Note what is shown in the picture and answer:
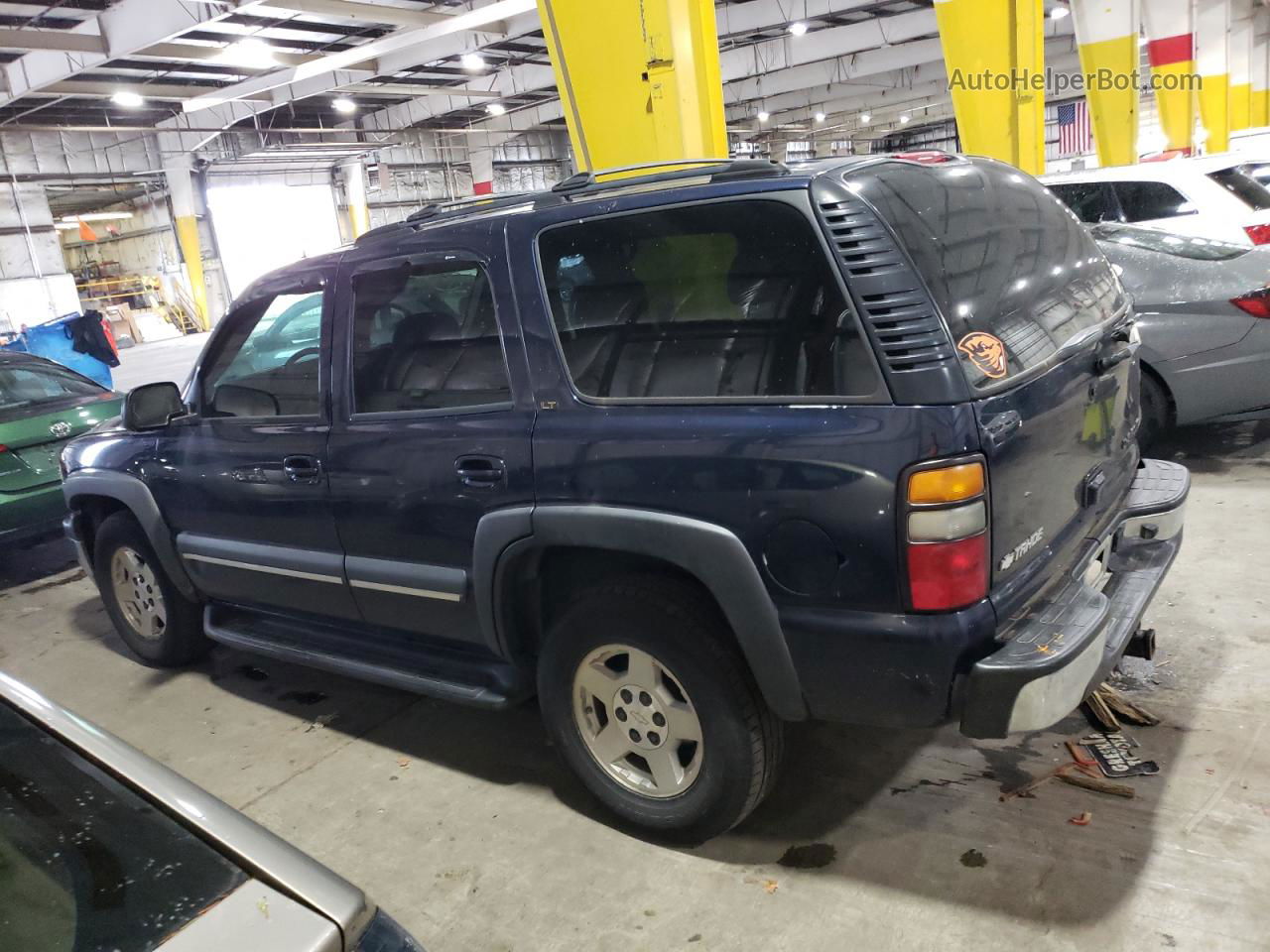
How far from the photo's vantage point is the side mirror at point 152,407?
362 cm

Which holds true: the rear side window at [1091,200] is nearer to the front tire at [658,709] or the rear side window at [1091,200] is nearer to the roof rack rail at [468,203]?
the roof rack rail at [468,203]

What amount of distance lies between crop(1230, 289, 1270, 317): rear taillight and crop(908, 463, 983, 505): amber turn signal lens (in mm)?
3702

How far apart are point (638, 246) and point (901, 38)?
2134cm

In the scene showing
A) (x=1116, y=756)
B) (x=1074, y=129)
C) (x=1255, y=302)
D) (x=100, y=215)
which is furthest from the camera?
(x=1074, y=129)

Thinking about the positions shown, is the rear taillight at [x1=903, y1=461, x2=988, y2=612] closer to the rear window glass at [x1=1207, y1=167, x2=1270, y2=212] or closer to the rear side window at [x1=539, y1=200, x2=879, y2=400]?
the rear side window at [x1=539, y1=200, x2=879, y2=400]

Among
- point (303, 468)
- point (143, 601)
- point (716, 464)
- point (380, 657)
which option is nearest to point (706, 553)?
point (716, 464)

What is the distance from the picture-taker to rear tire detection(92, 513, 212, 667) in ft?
13.4

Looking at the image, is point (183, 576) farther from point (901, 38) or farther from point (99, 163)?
point (99, 163)

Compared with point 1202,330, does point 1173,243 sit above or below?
above

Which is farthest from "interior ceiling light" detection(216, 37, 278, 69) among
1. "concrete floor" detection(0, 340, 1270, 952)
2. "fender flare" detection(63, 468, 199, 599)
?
"concrete floor" detection(0, 340, 1270, 952)

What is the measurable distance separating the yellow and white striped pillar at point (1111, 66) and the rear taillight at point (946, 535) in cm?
1271

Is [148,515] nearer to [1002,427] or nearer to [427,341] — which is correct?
[427,341]

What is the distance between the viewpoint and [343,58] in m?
16.0

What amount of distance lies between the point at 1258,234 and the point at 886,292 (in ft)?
18.9
